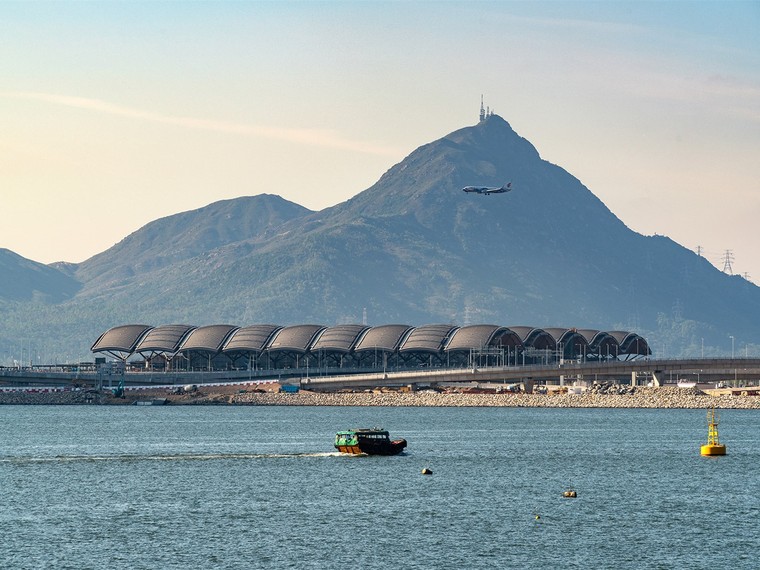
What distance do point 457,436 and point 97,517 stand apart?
73.7 meters

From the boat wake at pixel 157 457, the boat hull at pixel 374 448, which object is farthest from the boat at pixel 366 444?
the boat wake at pixel 157 457

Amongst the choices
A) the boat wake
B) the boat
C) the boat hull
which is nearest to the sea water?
the boat wake

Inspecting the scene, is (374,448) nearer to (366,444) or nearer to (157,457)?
(366,444)

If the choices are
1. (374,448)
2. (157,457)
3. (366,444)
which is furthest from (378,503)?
(157,457)

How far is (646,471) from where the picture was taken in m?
112

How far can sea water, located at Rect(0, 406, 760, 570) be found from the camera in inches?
2830

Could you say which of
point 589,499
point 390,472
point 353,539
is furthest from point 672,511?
point 390,472

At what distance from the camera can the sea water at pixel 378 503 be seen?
71875 mm

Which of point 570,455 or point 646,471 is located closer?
point 646,471

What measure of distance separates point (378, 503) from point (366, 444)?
33143mm

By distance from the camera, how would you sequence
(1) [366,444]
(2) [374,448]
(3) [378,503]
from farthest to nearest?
(2) [374,448]
(1) [366,444]
(3) [378,503]

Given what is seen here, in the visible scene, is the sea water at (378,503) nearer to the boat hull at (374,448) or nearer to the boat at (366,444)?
the boat hull at (374,448)

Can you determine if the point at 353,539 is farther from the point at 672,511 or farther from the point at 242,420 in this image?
the point at 242,420

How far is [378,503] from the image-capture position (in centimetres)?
9112
